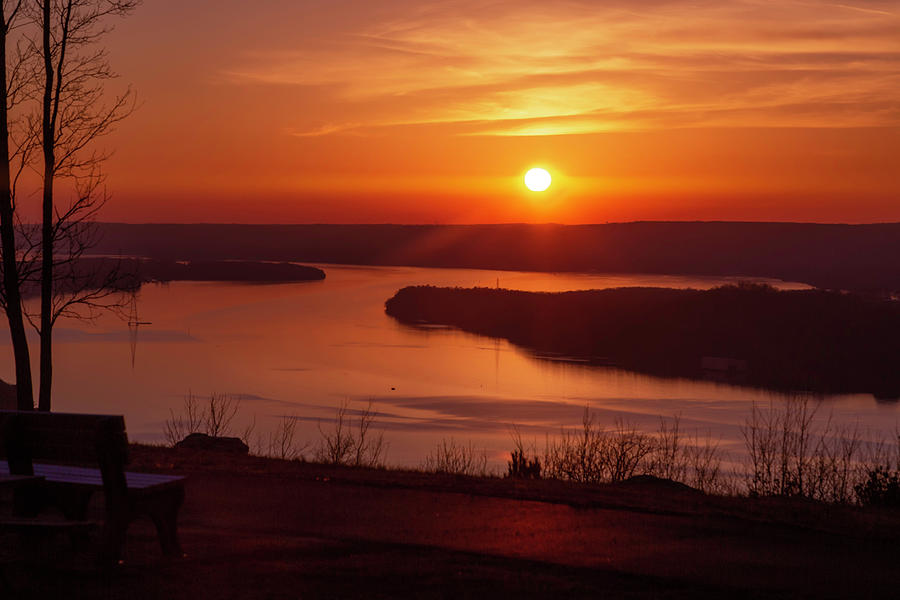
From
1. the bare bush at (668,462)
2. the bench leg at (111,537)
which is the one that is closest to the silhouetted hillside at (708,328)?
the bare bush at (668,462)

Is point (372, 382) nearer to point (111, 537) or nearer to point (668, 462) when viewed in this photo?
point (668, 462)

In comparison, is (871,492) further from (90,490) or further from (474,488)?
(90,490)

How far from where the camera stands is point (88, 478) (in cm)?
650

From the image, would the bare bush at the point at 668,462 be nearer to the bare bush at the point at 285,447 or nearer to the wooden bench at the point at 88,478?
the bare bush at the point at 285,447

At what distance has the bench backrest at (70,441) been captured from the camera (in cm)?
590

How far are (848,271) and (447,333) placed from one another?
73.3 metres

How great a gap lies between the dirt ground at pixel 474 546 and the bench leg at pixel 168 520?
120 millimetres

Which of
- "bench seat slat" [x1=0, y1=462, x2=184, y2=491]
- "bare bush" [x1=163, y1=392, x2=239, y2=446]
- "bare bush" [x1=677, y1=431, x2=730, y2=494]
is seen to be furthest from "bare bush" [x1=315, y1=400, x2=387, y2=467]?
"bench seat slat" [x1=0, y1=462, x2=184, y2=491]

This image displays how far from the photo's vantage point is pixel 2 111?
11164 mm

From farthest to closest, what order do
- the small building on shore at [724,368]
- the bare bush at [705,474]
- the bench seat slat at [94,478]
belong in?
the small building on shore at [724,368], the bare bush at [705,474], the bench seat slat at [94,478]

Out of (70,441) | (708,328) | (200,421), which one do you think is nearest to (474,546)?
(70,441)

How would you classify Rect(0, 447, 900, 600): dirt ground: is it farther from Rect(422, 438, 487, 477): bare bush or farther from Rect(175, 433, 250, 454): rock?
Rect(175, 433, 250, 454): rock

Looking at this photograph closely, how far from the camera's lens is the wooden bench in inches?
234

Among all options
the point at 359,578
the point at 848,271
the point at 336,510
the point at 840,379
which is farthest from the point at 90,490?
the point at 848,271
